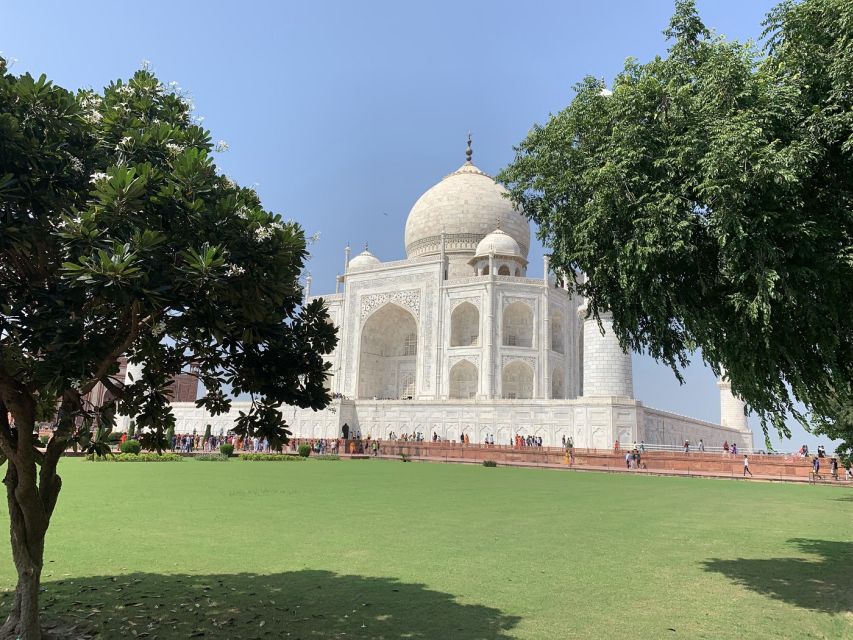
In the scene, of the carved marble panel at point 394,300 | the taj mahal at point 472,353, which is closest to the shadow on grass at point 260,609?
the taj mahal at point 472,353

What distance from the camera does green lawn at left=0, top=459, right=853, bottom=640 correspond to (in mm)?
4316

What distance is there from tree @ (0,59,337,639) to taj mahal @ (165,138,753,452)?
2478 cm

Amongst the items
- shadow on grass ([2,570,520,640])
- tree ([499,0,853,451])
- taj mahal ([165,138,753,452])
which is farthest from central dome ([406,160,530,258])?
shadow on grass ([2,570,520,640])

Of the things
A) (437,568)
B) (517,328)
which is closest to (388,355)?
(517,328)

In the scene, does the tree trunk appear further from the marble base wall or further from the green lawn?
the marble base wall

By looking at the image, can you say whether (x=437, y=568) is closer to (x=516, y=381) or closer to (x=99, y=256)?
(x=99, y=256)

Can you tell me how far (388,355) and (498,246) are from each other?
397 inches

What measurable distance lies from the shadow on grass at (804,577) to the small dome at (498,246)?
31.3m

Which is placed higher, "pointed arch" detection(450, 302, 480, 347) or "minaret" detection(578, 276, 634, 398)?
"pointed arch" detection(450, 302, 480, 347)

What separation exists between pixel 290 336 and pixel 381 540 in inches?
132

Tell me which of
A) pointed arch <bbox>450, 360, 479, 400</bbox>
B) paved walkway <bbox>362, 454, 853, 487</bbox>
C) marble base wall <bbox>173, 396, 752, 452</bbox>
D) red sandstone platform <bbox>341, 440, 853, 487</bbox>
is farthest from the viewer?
pointed arch <bbox>450, 360, 479, 400</bbox>

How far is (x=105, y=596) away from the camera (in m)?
4.71

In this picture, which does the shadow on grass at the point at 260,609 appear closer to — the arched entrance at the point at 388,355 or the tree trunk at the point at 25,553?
the tree trunk at the point at 25,553

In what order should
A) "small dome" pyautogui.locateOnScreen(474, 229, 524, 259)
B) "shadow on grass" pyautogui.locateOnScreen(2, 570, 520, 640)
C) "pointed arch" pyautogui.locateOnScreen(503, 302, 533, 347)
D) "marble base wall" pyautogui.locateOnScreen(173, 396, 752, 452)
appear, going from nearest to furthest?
"shadow on grass" pyautogui.locateOnScreen(2, 570, 520, 640)
"marble base wall" pyautogui.locateOnScreen(173, 396, 752, 452)
"pointed arch" pyautogui.locateOnScreen(503, 302, 533, 347)
"small dome" pyautogui.locateOnScreen(474, 229, 524, 259)
